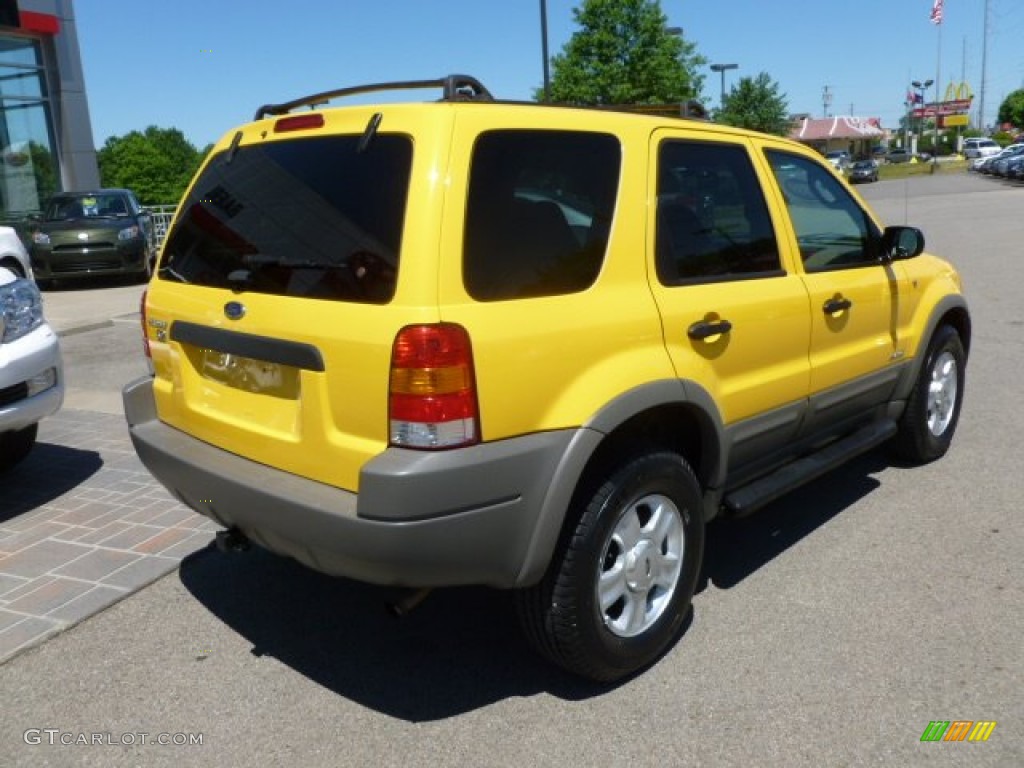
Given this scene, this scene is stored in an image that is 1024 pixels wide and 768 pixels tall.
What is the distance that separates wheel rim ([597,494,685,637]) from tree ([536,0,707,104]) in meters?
35.8

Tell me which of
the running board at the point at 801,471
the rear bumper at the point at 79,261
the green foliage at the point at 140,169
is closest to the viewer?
the running board at the point at 801,471

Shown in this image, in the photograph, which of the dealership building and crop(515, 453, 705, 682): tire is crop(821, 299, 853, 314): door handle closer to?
crop(515, 453, 705, 682): tire

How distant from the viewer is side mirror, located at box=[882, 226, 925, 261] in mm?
4363

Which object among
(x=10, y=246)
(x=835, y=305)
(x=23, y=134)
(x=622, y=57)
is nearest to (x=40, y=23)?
(x=23, y=134)

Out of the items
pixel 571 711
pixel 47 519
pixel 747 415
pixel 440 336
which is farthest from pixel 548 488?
pixel 47 519

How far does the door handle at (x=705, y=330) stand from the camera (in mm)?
3117

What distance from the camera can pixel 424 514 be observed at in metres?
2.46

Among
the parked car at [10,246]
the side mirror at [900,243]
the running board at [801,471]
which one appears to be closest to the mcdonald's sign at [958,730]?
the running board at [801,471]

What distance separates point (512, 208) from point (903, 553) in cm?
247

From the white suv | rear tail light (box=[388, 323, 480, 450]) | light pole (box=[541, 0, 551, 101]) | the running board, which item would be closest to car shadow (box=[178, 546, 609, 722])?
rear tail light (box=[388, 323, 480, 450])

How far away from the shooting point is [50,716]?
9.59 ft

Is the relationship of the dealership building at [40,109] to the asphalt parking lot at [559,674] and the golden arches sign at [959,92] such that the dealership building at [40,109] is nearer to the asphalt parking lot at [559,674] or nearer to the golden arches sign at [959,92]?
the asphalt parking lot at [559,674]

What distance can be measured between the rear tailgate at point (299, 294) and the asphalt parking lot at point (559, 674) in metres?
0.82

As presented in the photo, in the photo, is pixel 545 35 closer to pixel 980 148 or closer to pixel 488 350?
pixel 488 350
